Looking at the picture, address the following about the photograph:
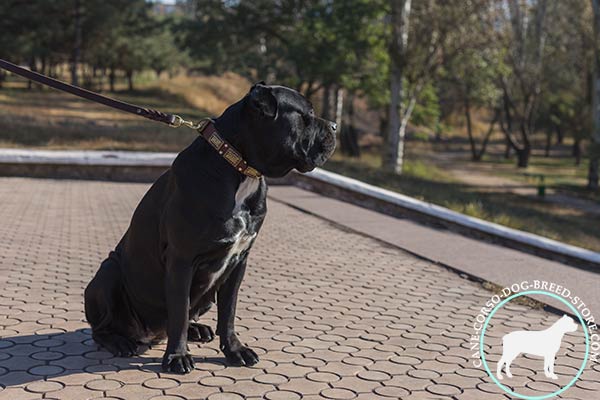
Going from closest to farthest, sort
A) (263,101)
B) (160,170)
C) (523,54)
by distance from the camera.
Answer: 1. (263,101)
2. (160,170)
3. (523,54)

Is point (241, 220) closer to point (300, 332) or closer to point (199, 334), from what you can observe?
point (199, 334)

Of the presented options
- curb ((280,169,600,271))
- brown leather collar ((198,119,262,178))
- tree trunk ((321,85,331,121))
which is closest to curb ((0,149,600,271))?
curb ((280,169,600,271))

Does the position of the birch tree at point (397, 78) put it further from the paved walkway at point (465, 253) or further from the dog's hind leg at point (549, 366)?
the dog's hind leg at point (549, 366)

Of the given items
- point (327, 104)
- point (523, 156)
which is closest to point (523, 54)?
point (523, 156)

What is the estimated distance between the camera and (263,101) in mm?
3574

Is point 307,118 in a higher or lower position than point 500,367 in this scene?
higher

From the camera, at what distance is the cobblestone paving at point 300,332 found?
12.8 ft

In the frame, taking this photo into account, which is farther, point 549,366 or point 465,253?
point 465,253

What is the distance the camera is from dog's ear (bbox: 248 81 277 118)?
3.57 m

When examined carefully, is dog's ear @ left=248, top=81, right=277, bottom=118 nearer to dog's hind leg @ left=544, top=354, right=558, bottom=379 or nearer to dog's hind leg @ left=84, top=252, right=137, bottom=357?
dog's hind leg @ left=84, top=252, right=137, bottom=357

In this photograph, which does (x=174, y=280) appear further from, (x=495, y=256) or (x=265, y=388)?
(x=495, y=256)

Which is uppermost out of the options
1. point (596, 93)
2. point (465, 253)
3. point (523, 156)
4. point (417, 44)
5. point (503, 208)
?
point (417, 44)

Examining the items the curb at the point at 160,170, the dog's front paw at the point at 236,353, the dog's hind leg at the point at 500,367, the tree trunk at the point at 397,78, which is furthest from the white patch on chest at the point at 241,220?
the tree trunk at the point at 397,78

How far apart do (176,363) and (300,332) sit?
1.21m
